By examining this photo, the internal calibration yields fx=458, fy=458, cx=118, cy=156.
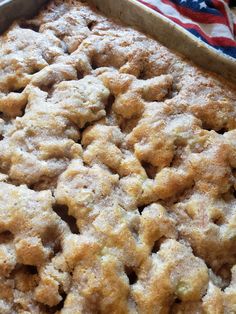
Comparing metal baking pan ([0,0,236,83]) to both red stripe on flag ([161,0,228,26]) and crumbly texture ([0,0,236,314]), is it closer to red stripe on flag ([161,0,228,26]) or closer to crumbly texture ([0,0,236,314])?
crumbly texture ([0,0,236,314])

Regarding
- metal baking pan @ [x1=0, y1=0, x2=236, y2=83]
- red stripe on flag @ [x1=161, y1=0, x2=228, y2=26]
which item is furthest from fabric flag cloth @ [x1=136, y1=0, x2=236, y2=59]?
metal baking pan @ [x1=0, y1=0, x2=236, y2=83]

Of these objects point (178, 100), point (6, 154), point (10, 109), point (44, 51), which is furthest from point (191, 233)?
point (44, 51)

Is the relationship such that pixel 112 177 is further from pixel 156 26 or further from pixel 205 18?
pixel 205 18

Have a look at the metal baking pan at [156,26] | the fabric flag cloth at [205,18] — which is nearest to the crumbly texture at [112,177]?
the metal baking pan at [156,26]

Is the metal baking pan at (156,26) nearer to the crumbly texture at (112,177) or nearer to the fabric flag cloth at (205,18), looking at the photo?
the crumbly texture at (112,177)

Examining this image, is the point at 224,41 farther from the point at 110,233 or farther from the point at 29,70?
the point at 110,233

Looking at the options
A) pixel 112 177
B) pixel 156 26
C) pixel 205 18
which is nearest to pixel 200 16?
pixel 205 18

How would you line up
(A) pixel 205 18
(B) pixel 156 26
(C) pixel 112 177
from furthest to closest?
(A) pixel 205 18 < (B) pixel 156 26 < (C) pixel 112 177
